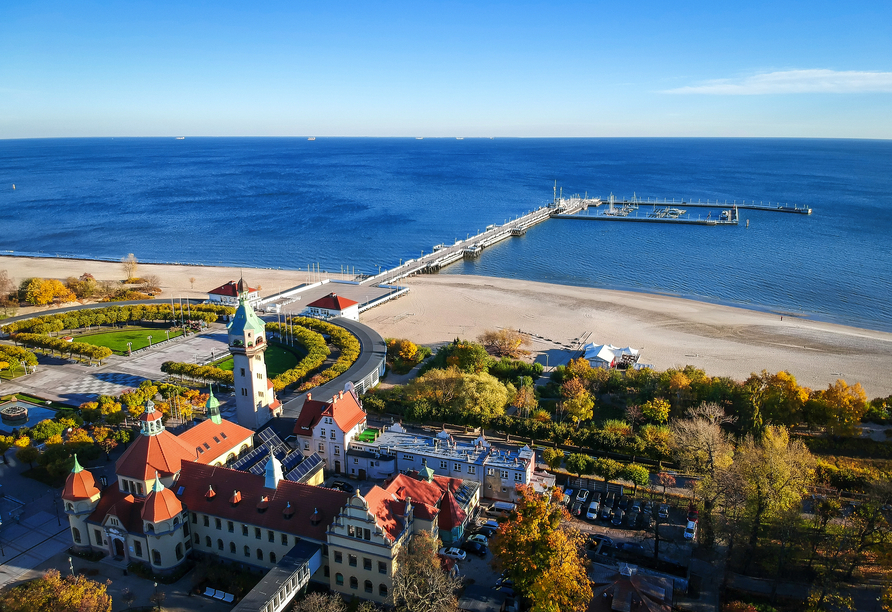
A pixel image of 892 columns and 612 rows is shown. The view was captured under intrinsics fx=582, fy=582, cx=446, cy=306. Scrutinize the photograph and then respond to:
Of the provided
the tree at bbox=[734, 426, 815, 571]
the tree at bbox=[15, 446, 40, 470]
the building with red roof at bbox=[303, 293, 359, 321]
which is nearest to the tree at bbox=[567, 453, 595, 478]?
the tree at bbox=[734, 426, 815, 571]

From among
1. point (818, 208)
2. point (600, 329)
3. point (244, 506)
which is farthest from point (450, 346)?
point (818, 208)

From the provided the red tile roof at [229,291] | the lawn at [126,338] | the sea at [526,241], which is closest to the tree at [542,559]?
the lawn at [126,338]

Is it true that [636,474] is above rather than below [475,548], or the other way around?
above

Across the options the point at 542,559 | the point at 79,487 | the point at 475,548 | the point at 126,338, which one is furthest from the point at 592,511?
the point at 126,338

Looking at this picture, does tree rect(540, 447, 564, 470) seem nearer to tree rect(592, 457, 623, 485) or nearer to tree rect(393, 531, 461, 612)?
tree rect(592, 457, 623, 485)

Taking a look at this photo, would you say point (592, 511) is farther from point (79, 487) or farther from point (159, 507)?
point (79, 487)

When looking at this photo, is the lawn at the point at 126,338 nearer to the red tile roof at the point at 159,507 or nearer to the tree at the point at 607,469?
the red tile roof at the point at 159,507

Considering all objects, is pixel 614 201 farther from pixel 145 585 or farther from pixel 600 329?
pixel 145 585
